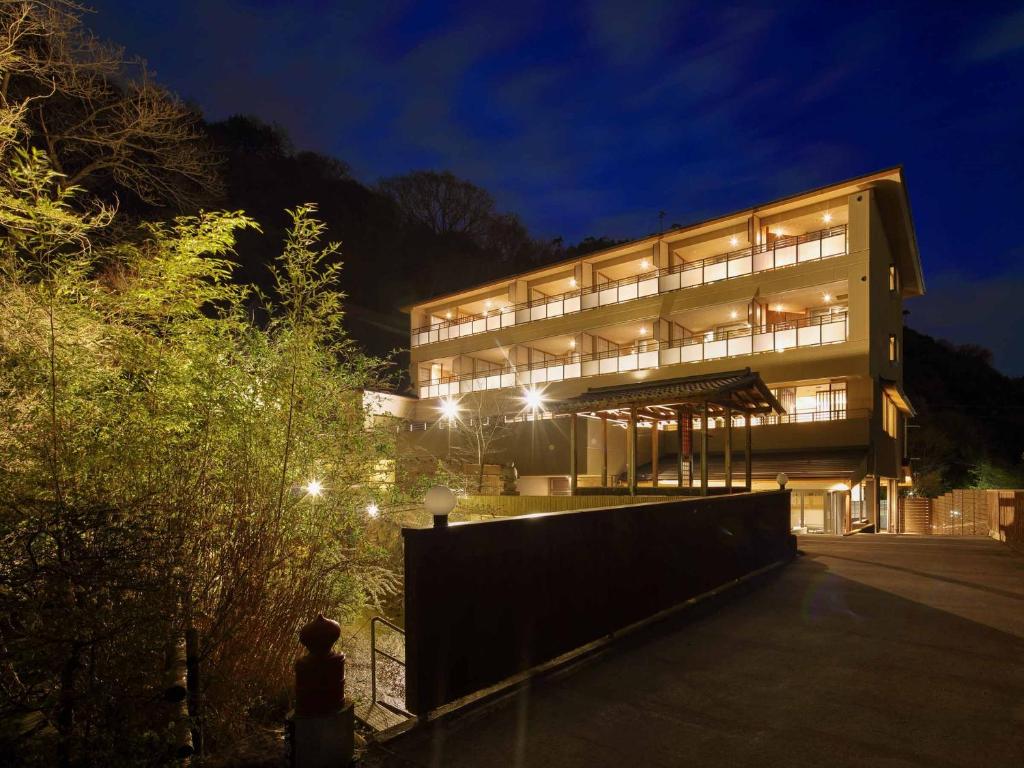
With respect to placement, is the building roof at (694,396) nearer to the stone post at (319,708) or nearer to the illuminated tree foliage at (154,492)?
the illuminated tree foliage at (154,492)

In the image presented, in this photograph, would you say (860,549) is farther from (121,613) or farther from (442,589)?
(121,613)

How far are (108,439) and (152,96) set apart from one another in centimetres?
642

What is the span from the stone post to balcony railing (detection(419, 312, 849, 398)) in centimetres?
1757

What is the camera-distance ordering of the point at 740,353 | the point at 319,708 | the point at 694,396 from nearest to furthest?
the point at 319,708 < the point at 694,396 < the point at 740,353

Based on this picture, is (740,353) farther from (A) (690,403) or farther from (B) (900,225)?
(A) (690,403)

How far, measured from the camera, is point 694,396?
35.0 ft

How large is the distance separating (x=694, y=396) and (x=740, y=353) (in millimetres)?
8838

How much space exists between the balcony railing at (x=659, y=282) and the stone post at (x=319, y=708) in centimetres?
1839

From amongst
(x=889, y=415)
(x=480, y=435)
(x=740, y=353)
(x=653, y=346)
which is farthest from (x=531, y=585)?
(x=889, y=415)

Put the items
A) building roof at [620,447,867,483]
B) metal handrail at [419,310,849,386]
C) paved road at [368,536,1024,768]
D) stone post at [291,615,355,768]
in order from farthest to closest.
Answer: metal handrail at [419,310,849,386] < building roof at [620,447,867,483] < paved road at [368,536,1024,768] < stone post at [291,615,355,768]

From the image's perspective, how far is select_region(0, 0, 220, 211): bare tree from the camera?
231 inches

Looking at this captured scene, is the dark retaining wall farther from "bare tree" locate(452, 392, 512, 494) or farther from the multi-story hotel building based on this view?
"bare tree" locate(452, 392, 512, 494)

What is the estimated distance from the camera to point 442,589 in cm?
331

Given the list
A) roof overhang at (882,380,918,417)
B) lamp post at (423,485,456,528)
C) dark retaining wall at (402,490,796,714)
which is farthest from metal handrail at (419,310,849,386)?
lamp post at (423,485,456,528)
